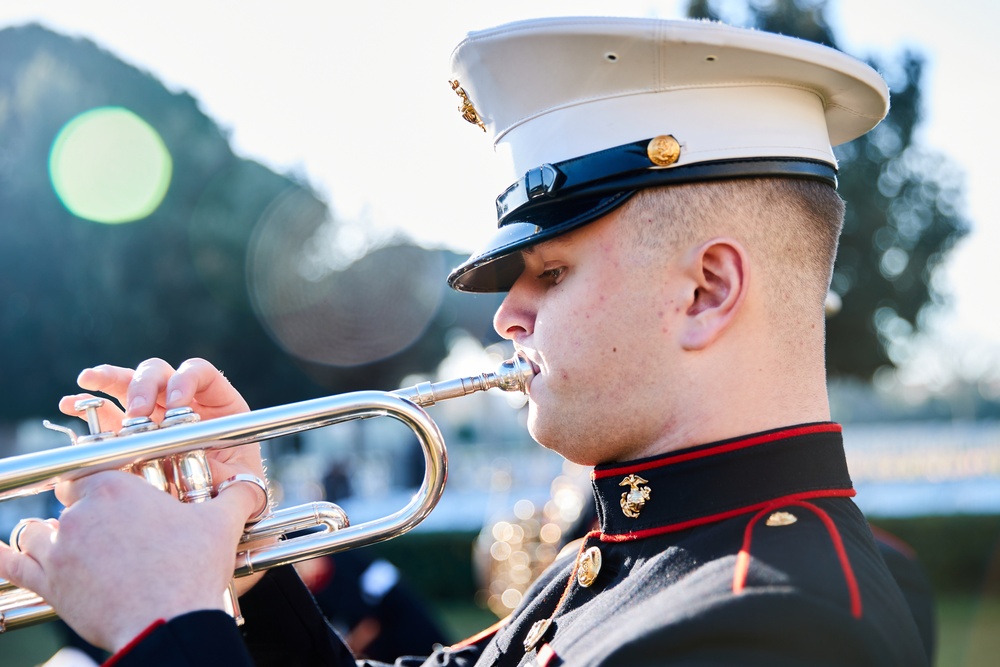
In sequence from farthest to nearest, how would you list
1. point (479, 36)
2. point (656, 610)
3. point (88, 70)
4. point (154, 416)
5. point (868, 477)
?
1. point (88, 70)
2. point (868, 477)
3. point (154, 416)
4. point (479, 36)
5. point (656, 610)

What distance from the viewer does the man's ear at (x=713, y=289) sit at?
1.70 m

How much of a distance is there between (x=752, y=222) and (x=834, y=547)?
0.64 meters

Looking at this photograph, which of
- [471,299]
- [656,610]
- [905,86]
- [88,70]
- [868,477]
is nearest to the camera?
[656,610]

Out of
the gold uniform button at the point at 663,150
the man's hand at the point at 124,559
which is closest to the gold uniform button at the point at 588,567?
the man's hand at the point at 124,559

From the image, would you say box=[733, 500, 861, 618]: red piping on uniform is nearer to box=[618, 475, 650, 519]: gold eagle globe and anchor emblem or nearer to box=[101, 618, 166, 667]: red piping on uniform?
box=[618, 475, 650, 519]: gold eagle globe and anchor emblem

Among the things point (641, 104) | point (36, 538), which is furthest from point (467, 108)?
point (36, 538)

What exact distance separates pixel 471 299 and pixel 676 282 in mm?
22995

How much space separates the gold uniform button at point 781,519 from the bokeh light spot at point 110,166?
20593 mm

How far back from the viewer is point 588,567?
6.25ft

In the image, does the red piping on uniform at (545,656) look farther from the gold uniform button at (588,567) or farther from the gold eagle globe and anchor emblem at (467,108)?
the gold eagle globe and anchor emblem at (467,108)

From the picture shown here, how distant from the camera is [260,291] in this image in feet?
72.8

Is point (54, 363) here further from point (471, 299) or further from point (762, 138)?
point (762, 138)

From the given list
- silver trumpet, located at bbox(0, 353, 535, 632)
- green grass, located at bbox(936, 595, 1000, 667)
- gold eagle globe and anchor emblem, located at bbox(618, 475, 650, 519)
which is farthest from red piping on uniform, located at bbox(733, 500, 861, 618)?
green grass, located at bbox(936, 595, 1000, 667)

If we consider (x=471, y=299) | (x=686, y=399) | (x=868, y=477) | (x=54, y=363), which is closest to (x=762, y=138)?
(x=686, y=399)
